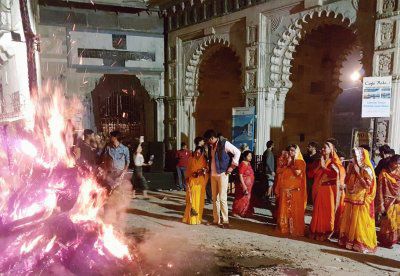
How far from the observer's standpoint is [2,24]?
383 inches

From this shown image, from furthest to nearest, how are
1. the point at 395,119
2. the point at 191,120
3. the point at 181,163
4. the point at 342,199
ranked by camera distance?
the point at 191,120
the point at 181,163
the point at 395,119
the point at 342,199

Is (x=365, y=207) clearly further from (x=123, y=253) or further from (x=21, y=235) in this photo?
(x=21, y=235)

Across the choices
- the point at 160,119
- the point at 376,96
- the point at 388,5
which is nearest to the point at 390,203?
the point at 376,96

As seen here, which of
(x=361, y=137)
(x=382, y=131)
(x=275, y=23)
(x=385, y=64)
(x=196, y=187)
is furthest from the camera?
(x=275, y=23)

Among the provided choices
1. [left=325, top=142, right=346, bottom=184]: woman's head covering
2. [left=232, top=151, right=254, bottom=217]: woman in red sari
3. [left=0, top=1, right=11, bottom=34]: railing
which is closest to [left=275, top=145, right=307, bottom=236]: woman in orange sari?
[left=325, top=142, right=346, bottom=184]: woman's head covering

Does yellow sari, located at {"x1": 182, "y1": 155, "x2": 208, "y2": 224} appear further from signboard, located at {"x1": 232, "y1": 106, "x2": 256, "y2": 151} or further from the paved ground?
signboard, located at {"x1": 232, "y1": 106, "x2": 256, "y2": 151}

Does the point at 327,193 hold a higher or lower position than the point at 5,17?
lower

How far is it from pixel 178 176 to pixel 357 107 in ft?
51.0

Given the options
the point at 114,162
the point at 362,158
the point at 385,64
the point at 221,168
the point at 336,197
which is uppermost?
the point at 385,64

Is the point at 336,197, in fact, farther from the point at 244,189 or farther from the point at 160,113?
the point at 160,113

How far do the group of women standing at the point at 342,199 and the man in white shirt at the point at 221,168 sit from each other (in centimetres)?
102

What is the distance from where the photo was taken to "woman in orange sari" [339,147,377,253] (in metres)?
5.45

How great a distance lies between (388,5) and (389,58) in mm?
1367

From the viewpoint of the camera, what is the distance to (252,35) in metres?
11.9
